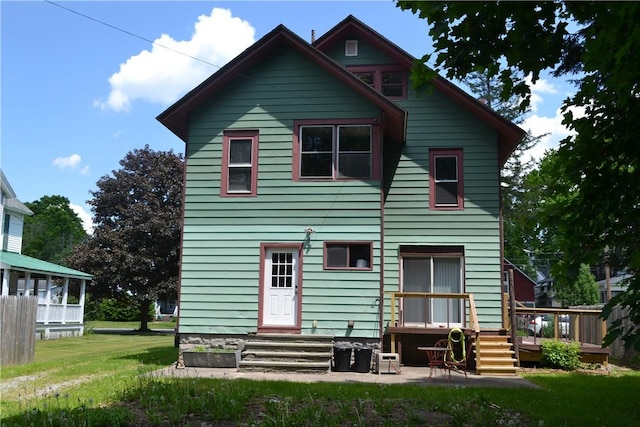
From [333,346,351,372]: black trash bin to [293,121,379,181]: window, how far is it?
13.5 feet

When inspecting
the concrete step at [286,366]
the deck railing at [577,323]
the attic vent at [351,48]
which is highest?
the attic vent at [351,48]

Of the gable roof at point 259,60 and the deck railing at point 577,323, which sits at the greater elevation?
the gable roof at point 259,60

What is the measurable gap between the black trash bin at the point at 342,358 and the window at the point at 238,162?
451 centimetres

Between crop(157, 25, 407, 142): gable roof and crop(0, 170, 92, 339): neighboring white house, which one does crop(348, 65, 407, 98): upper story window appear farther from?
crop(0, 170, 92, 339): neighboring white house

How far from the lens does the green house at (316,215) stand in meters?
14.4

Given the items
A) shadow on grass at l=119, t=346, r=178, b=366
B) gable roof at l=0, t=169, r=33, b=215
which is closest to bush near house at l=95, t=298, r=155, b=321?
gable roof at l=0, t=169, r=33, b=215

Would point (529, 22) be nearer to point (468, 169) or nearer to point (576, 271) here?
point (576, 271)

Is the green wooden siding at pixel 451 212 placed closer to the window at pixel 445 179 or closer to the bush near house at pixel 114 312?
the window at pixel 445 179

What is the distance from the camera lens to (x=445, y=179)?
54.1 feet

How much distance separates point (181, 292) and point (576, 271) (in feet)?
34.3

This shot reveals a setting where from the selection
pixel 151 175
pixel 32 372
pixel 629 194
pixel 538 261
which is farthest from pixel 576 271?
pixel 538 261

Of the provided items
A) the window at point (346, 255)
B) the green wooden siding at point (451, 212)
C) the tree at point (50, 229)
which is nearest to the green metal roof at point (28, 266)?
the window at point (346, 255)

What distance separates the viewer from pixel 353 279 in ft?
47.0

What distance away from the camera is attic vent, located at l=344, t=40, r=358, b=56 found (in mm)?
17766
